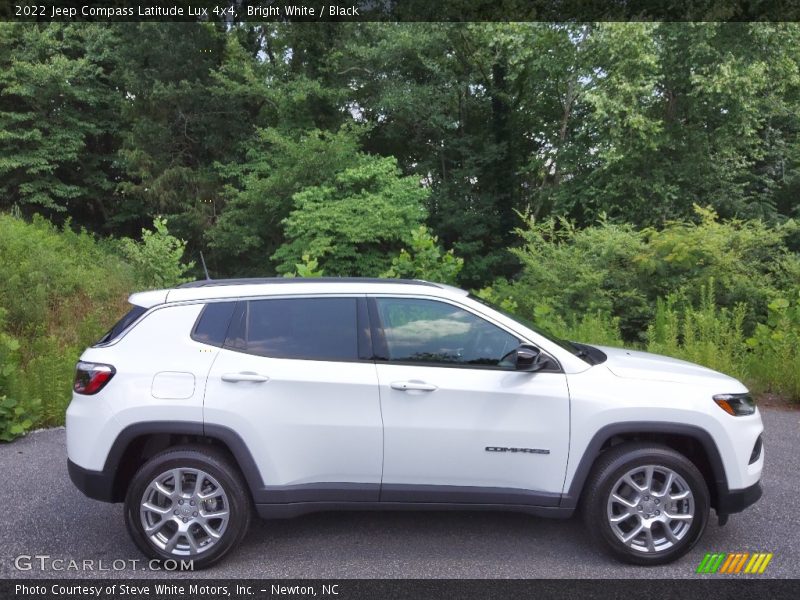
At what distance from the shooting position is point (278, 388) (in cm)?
398

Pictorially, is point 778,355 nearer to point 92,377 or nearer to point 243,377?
point 243,377

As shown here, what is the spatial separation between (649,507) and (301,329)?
2.39 meters

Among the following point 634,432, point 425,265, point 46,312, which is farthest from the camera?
point 425,265

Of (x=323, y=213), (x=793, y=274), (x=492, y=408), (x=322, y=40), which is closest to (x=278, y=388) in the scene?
(x=492, y=408)

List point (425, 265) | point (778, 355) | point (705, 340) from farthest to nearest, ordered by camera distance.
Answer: point (425, 265), point (705, 340), point (778, 355)

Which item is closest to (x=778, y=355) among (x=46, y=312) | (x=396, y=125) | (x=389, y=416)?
(x=389, y=416)

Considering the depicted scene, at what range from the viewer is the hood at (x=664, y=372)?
13.6 feet

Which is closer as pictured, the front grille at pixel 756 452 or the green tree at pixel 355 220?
the front grille at pixel 756 452

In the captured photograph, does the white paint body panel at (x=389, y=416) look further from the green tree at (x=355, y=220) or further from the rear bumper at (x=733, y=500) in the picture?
the green tree at (x=355, y=220)

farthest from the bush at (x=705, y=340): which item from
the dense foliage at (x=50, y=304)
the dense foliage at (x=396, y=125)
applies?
the dense foliage at (x=396, y=125)

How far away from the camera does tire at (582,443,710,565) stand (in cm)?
396

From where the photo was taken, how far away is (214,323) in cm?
417

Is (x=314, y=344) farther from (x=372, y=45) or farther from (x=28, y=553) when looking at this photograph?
(x=372, y=45)

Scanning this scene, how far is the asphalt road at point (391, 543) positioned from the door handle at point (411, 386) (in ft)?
3.51
